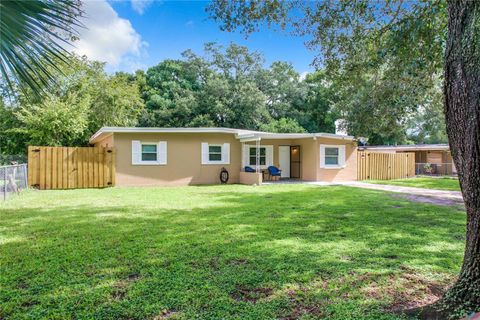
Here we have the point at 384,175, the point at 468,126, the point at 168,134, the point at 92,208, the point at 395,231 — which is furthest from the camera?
the point at 384,175

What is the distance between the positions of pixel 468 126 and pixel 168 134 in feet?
44.0

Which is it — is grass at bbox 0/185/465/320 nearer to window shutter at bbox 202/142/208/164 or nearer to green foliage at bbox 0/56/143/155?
window shutter at bbox 202/142/208/164

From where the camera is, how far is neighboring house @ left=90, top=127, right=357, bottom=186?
46.4ft

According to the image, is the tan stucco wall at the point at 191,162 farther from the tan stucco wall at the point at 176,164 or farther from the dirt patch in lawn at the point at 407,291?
the dirt patch in lawn at the point at 407,291

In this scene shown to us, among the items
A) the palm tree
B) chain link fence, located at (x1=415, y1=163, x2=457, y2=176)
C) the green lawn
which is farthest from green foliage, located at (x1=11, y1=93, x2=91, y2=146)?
chain link fence, located at (x1=415, y1=163, x2=457, y2=176)

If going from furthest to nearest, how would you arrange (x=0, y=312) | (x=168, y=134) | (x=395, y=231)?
1. (x=168, y=134)
2. (x=395, y=231)
3. (x=0, y=312)

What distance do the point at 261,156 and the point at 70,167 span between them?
29.7 ft

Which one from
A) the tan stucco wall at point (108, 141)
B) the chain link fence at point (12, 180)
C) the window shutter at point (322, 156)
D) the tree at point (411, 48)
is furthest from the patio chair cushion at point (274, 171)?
the chain link fence at point (12, 180)

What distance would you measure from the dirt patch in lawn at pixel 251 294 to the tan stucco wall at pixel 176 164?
11.9 metres

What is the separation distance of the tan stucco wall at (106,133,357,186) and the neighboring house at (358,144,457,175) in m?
8.05

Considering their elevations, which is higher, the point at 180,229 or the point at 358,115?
the point at 358,115

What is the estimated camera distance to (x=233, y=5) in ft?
19.0

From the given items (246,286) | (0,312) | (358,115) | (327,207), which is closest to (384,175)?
(358,115)

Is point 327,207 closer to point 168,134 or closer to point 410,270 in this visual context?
point 410,270
